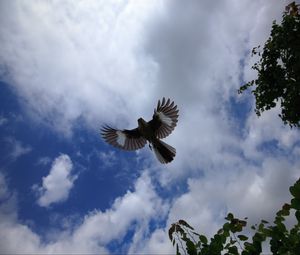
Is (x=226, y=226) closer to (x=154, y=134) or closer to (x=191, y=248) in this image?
(x=191, y=248)

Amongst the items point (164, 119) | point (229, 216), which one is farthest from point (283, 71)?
point (229, 216)

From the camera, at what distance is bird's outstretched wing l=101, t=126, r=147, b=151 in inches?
519

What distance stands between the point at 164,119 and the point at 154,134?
627 mm

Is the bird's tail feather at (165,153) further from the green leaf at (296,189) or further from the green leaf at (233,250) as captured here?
the green leaf at (296,189)

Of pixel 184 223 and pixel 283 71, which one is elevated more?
pixel 283 71

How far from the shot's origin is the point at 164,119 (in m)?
12.6

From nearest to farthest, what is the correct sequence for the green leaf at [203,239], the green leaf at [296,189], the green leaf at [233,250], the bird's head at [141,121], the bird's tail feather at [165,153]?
the green leaf at [296,189], the green leaf at [233,250], the green leaf at [203,239], the bird's tail feather at [165,153], the bird's head at [141,121]

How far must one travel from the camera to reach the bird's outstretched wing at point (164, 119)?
12438 millimetres

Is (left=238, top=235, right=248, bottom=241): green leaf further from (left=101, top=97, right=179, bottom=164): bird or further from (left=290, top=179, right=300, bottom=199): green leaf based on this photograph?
(left=101, top=97, right=179, bottom=164): bird

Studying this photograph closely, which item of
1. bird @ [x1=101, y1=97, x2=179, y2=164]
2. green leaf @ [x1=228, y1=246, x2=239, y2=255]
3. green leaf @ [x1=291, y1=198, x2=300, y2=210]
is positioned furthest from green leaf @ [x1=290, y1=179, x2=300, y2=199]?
bird @ [x1=101, y1=97, x2=179, y2=164]

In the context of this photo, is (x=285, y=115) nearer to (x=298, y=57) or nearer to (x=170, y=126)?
(x=298, y=57)

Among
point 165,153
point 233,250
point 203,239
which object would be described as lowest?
point 233,250

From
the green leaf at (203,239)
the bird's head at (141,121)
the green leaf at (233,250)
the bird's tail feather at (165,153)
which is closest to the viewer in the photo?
the green leaf at (233,250)

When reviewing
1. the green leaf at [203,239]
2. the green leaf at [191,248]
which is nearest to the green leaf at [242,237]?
the green leaf at [203,239]
